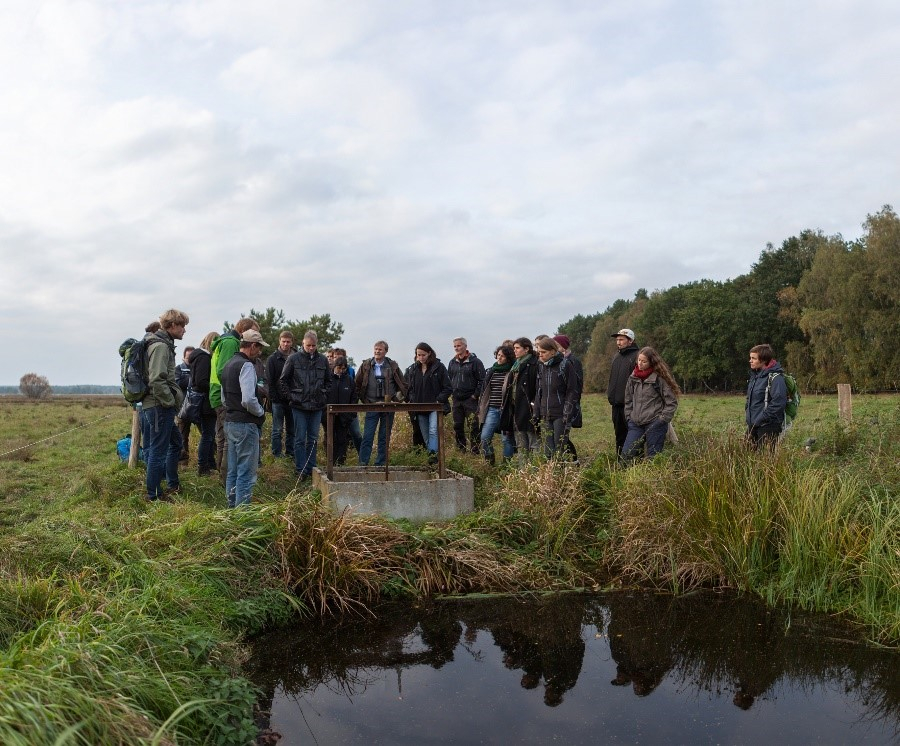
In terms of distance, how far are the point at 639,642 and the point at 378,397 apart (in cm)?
626

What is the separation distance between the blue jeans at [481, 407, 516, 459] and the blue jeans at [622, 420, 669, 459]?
2.26m

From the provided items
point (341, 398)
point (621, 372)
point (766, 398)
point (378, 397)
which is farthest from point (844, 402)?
point (341, 398)

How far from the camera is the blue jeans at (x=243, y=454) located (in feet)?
23.9

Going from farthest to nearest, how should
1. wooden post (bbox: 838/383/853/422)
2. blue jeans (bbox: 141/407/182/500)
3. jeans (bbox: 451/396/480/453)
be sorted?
jeans (bbox: 451/396/480/453)
wooden post (bbox: 838/383/853/422)
blue jeans (bbox: 141/407/182/500)

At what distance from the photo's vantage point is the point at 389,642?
5129 mm

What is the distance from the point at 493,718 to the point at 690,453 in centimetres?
354

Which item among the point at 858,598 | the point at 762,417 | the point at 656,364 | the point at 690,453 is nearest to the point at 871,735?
the point at 858,598

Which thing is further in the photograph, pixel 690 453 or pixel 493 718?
pixel 690 453

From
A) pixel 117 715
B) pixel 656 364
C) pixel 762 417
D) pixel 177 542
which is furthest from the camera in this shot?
pixel 656 364

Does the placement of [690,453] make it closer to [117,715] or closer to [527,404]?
[527,404]

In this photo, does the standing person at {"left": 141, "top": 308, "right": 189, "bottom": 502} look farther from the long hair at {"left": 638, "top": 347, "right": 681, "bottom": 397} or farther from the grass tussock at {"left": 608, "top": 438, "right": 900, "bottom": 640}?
the long hair at {"left": 638, "top": 347, "right": 681, "bottom": 397}

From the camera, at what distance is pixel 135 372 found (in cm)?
793

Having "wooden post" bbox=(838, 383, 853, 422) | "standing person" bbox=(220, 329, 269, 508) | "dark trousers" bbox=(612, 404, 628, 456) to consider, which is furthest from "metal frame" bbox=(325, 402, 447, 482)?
"wooden post" bbox=(838, 383, 853, 422)

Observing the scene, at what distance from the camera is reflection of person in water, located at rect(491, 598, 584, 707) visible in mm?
4531
